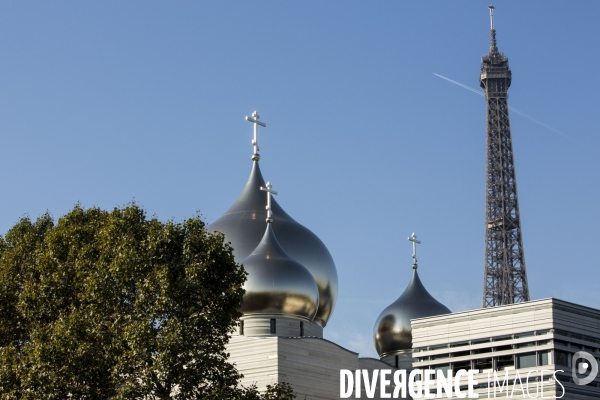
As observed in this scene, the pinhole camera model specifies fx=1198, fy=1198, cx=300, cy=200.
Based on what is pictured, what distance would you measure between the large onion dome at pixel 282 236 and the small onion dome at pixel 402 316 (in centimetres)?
306

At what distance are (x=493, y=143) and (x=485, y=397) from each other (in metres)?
60.4

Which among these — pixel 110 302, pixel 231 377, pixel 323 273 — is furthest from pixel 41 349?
pixel 323 273

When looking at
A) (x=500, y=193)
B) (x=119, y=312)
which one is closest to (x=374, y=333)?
(x=119, y=312)

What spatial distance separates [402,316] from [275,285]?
34.2 ft

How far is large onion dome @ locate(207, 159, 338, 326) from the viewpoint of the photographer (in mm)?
52000

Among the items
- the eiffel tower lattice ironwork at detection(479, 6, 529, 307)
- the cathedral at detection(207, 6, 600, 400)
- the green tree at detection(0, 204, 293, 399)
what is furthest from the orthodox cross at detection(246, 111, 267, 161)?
the eiffel tower lattice ironwork at detection(479, 6, 529, 307)

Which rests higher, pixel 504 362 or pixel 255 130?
pixel 255 130

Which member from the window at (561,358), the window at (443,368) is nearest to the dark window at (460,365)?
the window at (443,368)

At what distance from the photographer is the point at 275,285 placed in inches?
1839

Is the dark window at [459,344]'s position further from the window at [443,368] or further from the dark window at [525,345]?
the dark window at [525,345]

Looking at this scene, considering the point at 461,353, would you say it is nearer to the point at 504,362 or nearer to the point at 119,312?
the point at 504,362

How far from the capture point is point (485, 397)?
123 feet

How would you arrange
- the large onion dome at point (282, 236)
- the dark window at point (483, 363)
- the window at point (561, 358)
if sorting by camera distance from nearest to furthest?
the window at point (561, 358) < the dark window at point (483, 363) < the large onion dome at point (282, 236)

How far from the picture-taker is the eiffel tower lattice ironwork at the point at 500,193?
91250mm
